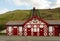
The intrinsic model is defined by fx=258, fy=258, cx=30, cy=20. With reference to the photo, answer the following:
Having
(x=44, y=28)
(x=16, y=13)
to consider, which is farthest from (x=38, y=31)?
(x=16, y=13)

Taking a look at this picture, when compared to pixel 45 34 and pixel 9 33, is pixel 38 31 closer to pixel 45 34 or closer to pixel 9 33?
pixel 45 34

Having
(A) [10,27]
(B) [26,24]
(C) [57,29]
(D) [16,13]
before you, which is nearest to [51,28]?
(C) [57,29]

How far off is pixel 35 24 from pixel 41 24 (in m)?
1.32

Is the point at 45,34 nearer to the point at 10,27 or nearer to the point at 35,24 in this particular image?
the point at 35,24

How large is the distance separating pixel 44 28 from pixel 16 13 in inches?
3639

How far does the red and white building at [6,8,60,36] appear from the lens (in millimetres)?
55406

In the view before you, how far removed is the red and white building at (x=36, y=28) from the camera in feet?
182

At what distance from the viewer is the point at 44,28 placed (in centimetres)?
5550

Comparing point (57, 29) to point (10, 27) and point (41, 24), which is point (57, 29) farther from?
point (10, 27)

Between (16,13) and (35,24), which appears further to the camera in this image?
(16,13)

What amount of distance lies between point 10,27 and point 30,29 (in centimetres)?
454

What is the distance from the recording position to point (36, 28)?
182 ft

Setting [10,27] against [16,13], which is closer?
[10,27]

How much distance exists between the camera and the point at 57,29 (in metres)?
55.6
